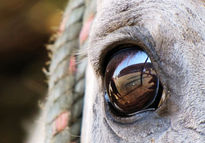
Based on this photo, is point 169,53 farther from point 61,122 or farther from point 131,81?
point 61,122

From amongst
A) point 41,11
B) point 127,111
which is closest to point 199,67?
point 127,111

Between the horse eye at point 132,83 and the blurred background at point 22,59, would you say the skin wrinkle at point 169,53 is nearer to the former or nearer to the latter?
the horse eye at point 132,83

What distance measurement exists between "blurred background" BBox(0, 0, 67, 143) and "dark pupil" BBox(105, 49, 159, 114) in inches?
69.6

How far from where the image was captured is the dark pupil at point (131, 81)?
40.8 inches

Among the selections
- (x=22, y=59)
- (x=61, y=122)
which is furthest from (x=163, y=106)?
(x=22, y=59)

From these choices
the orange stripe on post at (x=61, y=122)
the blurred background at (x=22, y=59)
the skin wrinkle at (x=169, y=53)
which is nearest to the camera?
the skin wrinkle at (x=169, y=53)

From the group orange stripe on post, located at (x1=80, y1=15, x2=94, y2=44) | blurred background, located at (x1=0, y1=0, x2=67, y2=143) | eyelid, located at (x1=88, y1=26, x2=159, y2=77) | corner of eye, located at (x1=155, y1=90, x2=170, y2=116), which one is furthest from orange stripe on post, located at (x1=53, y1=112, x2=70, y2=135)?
blurred background, located at (x1=0, y1=0, x2=67, y2=143)

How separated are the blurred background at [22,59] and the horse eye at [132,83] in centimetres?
177

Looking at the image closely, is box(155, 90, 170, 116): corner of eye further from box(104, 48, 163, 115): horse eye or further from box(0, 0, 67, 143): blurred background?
box(0, 0, 67, 143): blurred background

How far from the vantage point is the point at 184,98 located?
0.98 metres

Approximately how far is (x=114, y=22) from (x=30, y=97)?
192cm

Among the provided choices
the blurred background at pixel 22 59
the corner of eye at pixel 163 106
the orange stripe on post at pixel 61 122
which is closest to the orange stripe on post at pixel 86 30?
the orange stripe on post at pixel 61 122

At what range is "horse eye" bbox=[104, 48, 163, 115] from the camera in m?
1.03

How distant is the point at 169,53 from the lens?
994mm
